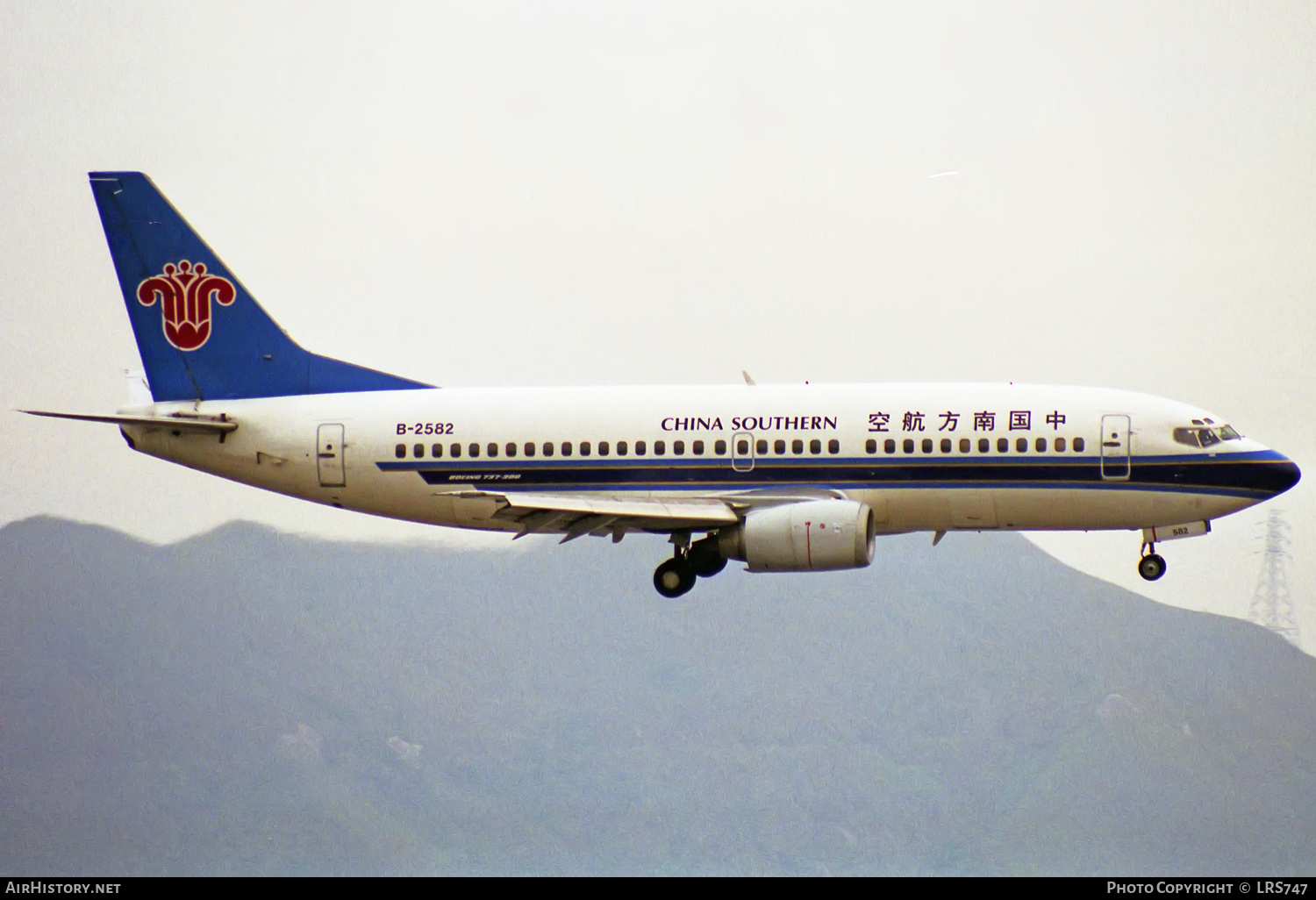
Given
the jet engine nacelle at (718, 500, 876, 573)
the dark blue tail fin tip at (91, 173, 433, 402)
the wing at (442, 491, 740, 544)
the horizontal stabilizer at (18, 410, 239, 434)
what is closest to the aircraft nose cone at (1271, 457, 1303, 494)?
the jet engine nacelle at (718, 500, 876, 573)

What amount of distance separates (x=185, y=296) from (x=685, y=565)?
18297mm

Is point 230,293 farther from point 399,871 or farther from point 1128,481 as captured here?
point 399,871

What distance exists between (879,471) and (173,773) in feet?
544

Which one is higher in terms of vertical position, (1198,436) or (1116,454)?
(1198,436)

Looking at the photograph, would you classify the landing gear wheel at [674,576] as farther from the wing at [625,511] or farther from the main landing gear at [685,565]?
the wing at [625,511]

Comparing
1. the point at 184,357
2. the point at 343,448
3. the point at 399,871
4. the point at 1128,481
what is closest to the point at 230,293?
the point at 184,357

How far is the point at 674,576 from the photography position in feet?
153

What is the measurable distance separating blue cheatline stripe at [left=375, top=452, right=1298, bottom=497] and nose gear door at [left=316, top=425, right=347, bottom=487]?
8.49 metres

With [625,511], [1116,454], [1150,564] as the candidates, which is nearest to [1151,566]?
[1150,564]

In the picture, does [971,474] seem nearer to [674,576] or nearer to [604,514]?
[674,576]

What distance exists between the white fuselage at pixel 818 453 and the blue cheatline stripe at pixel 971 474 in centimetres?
4

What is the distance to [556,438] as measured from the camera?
153ft

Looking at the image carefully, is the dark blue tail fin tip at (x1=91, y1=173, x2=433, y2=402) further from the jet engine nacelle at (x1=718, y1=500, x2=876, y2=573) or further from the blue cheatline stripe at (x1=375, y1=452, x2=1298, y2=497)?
the jet engine nacelle at (x1=718, y1=500, x2=876, y2=573)

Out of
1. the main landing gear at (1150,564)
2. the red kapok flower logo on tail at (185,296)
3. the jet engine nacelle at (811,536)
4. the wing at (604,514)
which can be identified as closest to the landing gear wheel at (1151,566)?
the main landing gear at (1150,564)
